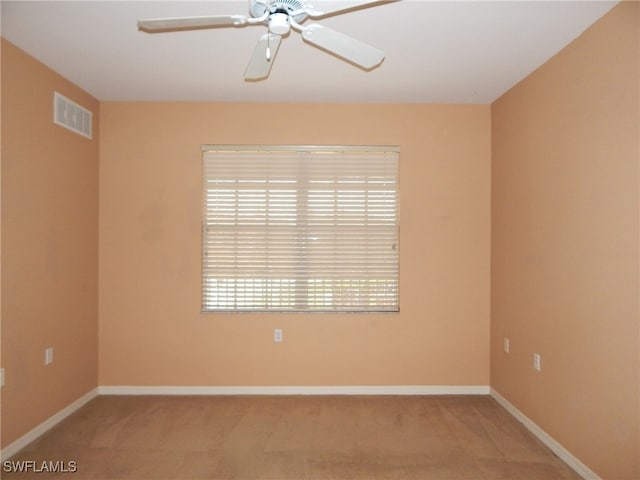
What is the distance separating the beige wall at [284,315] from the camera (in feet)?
13.0

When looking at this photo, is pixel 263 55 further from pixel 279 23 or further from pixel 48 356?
pixel 48 356

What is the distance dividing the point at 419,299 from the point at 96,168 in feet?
10.4

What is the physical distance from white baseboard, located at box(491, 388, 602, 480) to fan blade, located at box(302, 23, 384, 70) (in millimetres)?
2625

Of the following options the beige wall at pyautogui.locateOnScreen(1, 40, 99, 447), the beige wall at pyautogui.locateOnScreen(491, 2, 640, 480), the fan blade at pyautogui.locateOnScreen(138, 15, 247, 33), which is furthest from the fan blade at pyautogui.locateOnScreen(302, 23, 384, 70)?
the beige wall at pyautogui.locateOnScreen(1, 40, 99, 447)

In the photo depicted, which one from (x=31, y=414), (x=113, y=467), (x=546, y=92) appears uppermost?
(x=546, y=92)

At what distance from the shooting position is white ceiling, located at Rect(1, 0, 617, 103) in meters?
2.41

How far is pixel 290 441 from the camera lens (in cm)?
302

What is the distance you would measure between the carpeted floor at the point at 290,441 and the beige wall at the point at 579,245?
1.27ft

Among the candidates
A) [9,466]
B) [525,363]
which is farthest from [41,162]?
[525,363]

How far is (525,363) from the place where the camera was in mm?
3328

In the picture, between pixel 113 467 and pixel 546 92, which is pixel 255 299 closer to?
pixel 113 467

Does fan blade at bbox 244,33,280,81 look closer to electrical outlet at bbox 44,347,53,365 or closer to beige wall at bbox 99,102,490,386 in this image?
beige wall at bbox 99,102,490,386

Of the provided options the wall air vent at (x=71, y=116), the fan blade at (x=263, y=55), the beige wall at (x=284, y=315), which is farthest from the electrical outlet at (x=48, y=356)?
the fan blade at (x=263, y=55)

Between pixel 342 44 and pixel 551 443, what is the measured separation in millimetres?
2868
